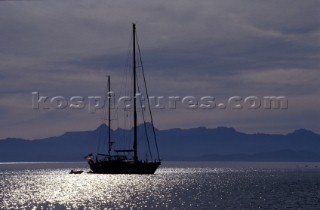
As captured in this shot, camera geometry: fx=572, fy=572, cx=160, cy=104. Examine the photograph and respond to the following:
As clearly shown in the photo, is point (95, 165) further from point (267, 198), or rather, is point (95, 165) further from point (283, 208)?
point (283, 208)

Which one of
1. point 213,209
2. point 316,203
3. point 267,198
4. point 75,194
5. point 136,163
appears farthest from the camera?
point 136,163

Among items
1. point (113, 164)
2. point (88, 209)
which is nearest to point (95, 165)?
point (113, 164)

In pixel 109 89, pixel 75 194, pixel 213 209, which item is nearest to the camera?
pixel 213 209

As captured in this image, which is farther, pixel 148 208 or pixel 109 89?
pixel 109 89

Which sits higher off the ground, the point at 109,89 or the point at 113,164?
the point at 109,89

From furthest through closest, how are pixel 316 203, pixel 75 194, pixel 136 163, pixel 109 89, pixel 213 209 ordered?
pixel 109 89 < pixel 136 163 < pixel 75 194 < pixel 316 203 < pixel 213 209

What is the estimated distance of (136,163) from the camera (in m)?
132

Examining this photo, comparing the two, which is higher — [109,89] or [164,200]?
[109,89]

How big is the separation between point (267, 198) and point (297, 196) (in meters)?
7.29

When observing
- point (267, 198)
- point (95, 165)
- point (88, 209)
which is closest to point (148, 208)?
point (88, 209)

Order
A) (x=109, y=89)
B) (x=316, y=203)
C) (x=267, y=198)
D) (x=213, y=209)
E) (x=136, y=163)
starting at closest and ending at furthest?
(x=213, y=209) → (x=316, y=203) → (x=267, y=198) → (x=136, y=163) → (x=109, y=89)

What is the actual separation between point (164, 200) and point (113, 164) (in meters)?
50.9

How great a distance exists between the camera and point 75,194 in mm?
101500

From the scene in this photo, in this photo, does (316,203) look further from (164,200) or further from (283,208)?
(164,200)
